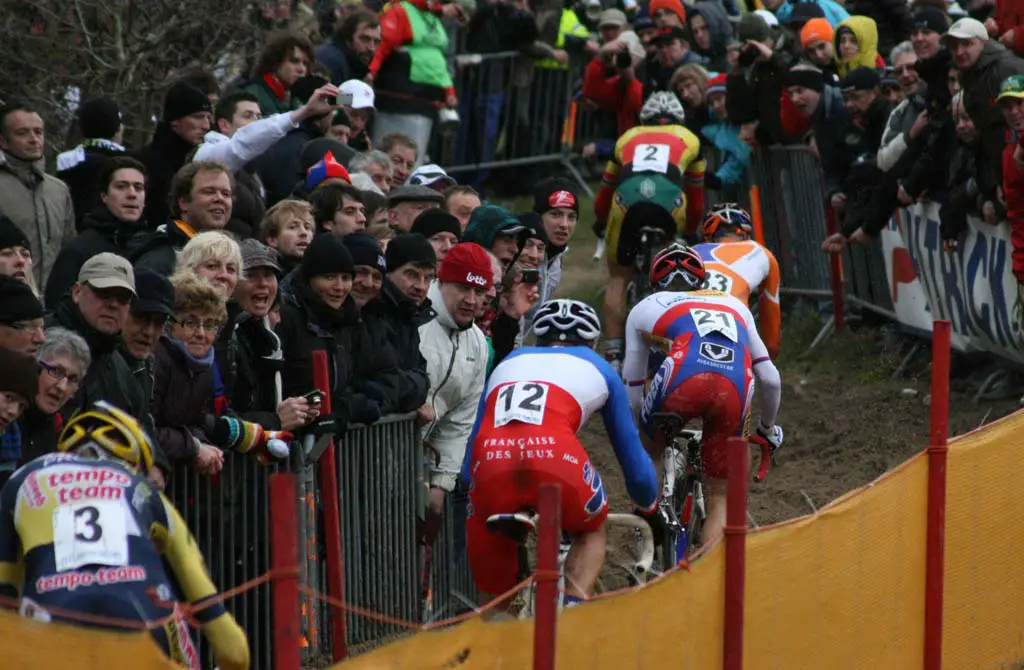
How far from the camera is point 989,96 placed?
13.0 m

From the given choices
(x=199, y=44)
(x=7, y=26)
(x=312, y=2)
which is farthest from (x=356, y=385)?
(x=312, y=2)

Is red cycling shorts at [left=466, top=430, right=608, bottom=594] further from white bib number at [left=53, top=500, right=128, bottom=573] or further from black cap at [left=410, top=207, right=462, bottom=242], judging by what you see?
black cap at [left=410, top=207, right=462, bottom=242]

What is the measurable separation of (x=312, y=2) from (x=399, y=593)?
32.2ft

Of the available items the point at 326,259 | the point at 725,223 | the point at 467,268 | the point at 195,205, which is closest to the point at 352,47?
the point at 725,223

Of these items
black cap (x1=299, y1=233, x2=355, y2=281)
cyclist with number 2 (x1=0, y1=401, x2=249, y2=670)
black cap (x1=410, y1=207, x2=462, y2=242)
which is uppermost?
black cap (x1=299, y1=233, x2=355, y2=281)

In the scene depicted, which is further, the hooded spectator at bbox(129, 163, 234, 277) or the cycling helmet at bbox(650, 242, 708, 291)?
the cycling helmet at bbox(650, 242, 708, 291)

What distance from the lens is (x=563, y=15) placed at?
819 inches

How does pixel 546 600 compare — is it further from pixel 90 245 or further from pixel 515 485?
pixel 90 245

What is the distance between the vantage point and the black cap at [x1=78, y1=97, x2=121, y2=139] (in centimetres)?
1105

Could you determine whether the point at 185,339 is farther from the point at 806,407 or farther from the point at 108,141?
the point at 806,407

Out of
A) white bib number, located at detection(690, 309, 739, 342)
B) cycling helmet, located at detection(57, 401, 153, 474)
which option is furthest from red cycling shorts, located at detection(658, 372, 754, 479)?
cycling helmet, located at detection(57, 401, 153, 474)

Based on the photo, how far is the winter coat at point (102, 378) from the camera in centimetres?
722

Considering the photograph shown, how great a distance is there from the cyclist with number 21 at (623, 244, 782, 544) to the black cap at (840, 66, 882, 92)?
230 inches

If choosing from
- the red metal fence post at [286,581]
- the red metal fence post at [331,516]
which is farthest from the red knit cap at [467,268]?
the red metal fence post at [286,581]
